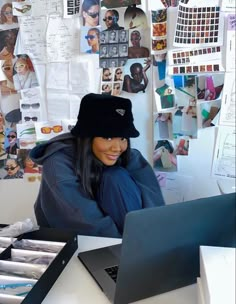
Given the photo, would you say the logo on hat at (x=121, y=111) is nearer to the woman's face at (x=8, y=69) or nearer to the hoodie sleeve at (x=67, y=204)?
the hoodie sleeve at (x=67, y=204)

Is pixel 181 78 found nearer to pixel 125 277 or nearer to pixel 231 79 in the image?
pixel 231 79

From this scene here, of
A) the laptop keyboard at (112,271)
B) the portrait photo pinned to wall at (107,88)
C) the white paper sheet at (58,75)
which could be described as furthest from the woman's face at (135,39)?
the laptop keyboard at (112,271)

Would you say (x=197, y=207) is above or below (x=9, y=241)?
above

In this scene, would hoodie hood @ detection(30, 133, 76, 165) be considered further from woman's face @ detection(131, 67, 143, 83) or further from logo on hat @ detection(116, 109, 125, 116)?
woman's face @ detection(131, 67, 143, 83)

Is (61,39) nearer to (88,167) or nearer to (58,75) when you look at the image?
(58,75)

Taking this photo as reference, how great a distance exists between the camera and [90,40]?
1836 millimetres

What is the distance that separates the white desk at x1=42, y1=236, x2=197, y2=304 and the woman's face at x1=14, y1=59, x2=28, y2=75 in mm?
1236

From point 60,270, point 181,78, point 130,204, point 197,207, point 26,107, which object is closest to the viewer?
point 197,207

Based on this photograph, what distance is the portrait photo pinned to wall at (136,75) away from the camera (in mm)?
1795

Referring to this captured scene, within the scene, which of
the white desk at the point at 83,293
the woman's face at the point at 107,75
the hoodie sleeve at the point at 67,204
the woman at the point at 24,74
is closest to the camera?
the white desk at the point at 83,293

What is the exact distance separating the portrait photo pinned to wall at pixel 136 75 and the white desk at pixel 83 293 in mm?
1018

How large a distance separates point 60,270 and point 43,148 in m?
0.72

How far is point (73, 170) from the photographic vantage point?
1.55 meters

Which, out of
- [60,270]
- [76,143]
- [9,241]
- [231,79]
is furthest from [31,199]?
[231,79]
